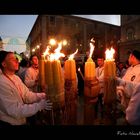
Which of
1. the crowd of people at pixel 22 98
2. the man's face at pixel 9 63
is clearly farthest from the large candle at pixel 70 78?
the man's face at pixel 9 63

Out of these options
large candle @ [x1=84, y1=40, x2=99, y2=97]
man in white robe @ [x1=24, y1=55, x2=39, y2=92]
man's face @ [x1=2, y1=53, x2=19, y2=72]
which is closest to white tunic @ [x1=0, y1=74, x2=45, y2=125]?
man's face @ [x1=2, y1=53, x2=19, y2=72]

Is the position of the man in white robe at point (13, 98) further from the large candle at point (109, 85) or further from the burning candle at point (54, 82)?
the large candle at point (109, 85)

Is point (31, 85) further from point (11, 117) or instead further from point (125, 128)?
point (125, 128)

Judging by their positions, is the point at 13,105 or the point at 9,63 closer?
the point at 13,105

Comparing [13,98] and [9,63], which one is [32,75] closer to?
[9,63]

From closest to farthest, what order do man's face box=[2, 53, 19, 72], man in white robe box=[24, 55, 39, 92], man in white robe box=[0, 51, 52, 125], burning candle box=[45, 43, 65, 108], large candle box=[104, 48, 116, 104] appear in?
burning candle box=[45, 43, 65, 108] < large candle box=[104, 48, 116, 104] < man in white robe box=[0, 51, 52, 125] < man's face box=[2, 53, 19, 72] < man in white robe box=[24, 55, 39, 92]

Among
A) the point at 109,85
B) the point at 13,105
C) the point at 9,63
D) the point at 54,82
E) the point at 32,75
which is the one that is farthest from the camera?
the point at 32,75

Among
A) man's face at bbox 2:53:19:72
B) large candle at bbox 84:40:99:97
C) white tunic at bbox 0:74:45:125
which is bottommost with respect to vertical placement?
white tunic at bbox 0:74:45:125

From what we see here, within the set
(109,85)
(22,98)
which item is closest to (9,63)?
(22,98)

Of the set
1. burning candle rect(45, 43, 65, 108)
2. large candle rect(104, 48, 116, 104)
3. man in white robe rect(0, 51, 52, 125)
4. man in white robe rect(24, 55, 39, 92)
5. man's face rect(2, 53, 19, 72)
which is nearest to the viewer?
burning candle rect(45, 43, 65, 108)

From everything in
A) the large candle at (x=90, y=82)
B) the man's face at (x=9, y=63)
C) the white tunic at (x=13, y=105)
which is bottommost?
the white tunic at (x=13, y=105)

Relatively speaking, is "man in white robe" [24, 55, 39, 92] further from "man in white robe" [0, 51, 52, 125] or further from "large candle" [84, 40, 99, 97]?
"large candle" [84, 40, 99, 97]

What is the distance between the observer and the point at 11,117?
2070 millimetres
